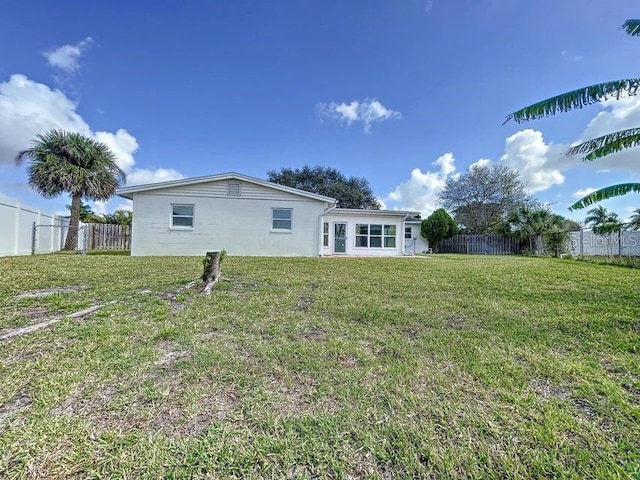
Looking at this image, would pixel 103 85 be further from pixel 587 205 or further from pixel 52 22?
pixel 587 205

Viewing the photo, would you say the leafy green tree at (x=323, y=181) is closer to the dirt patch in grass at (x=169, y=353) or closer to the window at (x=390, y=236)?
the window at (x=390, y=236)

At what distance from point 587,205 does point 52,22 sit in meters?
15.9

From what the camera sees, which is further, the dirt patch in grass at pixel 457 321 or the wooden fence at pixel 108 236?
the wooden fence at pixel 108 236

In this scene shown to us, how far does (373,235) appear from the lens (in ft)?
55.5

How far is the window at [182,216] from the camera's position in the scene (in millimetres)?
13469

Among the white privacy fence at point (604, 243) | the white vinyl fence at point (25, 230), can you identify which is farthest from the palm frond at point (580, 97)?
the white vinyl fence at point (25, 230)

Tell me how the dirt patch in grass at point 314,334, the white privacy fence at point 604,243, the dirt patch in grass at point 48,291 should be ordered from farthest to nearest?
the white privacy fence at point 604,243 < the dirt patch in grass at point 48,291 < the dirt patch in grass at point 314,334

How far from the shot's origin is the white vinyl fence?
438 inches

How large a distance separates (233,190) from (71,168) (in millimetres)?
10363

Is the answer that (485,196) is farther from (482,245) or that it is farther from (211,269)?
(211,269)

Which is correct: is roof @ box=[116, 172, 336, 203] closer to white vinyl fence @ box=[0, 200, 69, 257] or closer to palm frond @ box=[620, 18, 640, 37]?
white vinyl fence @ box=[0, 200, 69, 257]

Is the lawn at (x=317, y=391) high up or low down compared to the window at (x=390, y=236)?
down

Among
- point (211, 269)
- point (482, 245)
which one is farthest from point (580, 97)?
point (482, 245)

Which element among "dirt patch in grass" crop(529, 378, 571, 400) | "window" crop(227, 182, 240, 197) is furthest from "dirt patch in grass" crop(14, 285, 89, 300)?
"window" crop(227, 182, 240, 197)
